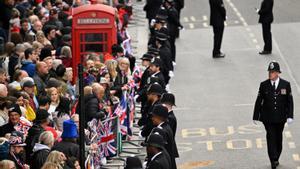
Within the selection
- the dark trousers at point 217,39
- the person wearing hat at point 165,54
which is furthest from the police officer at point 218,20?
the person wearing hat at point 165,54

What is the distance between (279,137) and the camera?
22500 mm

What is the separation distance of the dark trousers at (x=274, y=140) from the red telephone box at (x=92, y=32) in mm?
6951

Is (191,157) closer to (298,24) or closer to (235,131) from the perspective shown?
(235,131)

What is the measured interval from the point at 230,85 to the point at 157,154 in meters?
13.2

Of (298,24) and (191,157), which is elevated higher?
(298,24)

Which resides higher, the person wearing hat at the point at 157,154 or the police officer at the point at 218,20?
the police officer at the point at 218,20

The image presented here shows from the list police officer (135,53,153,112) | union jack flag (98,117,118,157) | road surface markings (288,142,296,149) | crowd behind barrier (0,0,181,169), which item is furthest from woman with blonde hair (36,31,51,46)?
road surface markings (288,142,296,149)

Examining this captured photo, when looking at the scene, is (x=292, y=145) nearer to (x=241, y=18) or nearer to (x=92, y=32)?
(x=92, y=32)

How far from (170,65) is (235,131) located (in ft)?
12.2

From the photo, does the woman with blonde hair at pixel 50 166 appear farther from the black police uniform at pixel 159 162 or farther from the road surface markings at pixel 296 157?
the road surface markings at pixel 296 157

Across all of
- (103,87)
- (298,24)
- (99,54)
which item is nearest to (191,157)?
(103,87)

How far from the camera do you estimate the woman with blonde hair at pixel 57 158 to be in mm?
16734

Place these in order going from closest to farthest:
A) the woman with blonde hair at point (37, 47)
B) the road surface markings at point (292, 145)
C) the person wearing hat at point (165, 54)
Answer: the road surface markings at point (292, 145)
the woman with blonde hair at point (37, 47)
the person wearing hat at point (165, 54)

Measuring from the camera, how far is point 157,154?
17.7 metres
